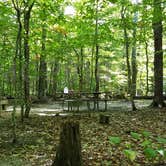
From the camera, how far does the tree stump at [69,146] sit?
4.79 meters

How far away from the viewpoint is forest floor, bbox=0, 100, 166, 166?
18.2ft

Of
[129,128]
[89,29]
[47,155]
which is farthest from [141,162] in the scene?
[89,29]

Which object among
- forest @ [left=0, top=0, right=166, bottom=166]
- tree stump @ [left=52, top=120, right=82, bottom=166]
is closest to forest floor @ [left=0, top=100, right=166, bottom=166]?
forest @ [left=0, top=0, right=166, bottom=166]

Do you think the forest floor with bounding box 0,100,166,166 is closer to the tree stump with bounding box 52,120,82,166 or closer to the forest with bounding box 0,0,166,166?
the forest with bounding box 0,0,166,166

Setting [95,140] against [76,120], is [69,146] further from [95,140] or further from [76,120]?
[76,120]

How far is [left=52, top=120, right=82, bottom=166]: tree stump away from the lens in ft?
15.7

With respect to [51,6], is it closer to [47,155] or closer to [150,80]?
[47,155]

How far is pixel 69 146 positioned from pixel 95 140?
2.52 meters

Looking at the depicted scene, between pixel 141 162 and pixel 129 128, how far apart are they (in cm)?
332

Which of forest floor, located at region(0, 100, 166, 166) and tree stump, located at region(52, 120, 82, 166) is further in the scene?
forest floor, located at region(0, 100, 166, 166)

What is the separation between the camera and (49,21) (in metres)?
10.9

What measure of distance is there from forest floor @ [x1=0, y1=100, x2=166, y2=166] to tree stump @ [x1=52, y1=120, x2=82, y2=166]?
0.60 meters

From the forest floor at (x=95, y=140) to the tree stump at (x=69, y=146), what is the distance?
1.95 feet

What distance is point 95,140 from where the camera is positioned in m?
7.26
